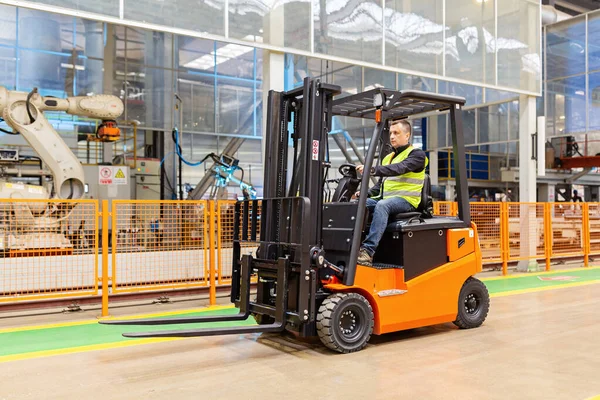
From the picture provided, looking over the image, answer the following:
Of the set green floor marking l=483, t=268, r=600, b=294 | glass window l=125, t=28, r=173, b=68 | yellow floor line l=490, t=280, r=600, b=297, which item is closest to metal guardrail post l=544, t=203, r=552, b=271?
green floor marking l=483, t=268, r=600, b=294

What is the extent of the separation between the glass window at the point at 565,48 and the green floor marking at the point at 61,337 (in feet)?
59.8

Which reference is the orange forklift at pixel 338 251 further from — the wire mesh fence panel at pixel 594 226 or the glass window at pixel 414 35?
the wire mesh fence panel at pixel 594 226

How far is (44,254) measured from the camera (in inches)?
305

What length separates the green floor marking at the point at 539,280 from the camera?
10.1m

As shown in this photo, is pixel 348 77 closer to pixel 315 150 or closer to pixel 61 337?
pixel 315 150

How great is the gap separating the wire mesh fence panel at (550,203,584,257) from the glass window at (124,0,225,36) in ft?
30.1

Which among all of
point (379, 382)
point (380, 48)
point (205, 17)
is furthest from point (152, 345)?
point (380, 48)

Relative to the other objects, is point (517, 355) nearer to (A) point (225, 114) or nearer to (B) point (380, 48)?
(B) point (380, 48)

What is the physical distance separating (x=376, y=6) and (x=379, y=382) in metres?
8.32

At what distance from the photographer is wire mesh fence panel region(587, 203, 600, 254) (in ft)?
47.5

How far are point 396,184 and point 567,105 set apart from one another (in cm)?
1676

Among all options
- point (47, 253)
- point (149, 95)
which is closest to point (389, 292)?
point (47, 253)

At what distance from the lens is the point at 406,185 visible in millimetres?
6008

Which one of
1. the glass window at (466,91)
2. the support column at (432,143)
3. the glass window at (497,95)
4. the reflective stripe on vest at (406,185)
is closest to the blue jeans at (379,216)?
the reflective stripe on vest at (406,185)
